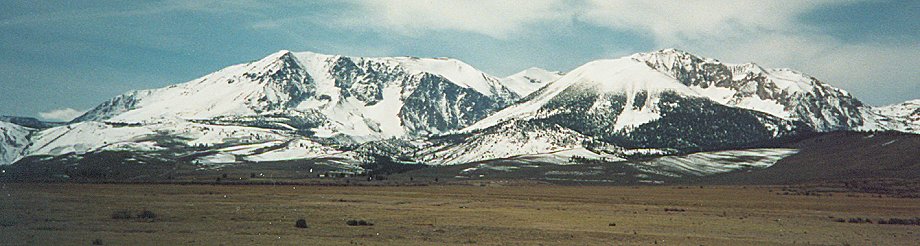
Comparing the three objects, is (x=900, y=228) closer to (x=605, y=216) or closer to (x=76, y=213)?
(x=605, y=216)

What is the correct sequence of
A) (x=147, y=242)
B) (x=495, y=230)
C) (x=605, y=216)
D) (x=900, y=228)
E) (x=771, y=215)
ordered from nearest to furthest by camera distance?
(x=147, y=242)
(x=495, y=230)
(x=900, y=228)
(x=605, y=216)
(x=771, y=215)

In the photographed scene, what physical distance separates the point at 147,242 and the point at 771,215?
72822 mm

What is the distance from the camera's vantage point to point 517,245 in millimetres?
48969

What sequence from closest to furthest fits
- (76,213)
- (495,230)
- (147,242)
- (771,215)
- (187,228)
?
Result: (147,242)
(187,228)
(495,230)
(76,213)
(771,215)

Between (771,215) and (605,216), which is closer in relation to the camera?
(605,216)

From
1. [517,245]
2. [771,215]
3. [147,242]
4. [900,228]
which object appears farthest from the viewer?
[771,215]

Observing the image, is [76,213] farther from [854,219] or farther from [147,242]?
[854,219]

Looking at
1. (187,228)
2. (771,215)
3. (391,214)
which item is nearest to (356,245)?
(187,228)

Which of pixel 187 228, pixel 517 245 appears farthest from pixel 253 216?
pixel 517 245

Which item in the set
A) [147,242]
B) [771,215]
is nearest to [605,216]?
[771,215]

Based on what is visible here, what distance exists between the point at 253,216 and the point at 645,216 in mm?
42318

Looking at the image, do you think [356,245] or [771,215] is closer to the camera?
[356,245]

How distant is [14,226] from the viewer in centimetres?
5000

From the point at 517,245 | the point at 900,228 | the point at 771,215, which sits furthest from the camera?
the point at 771,215
